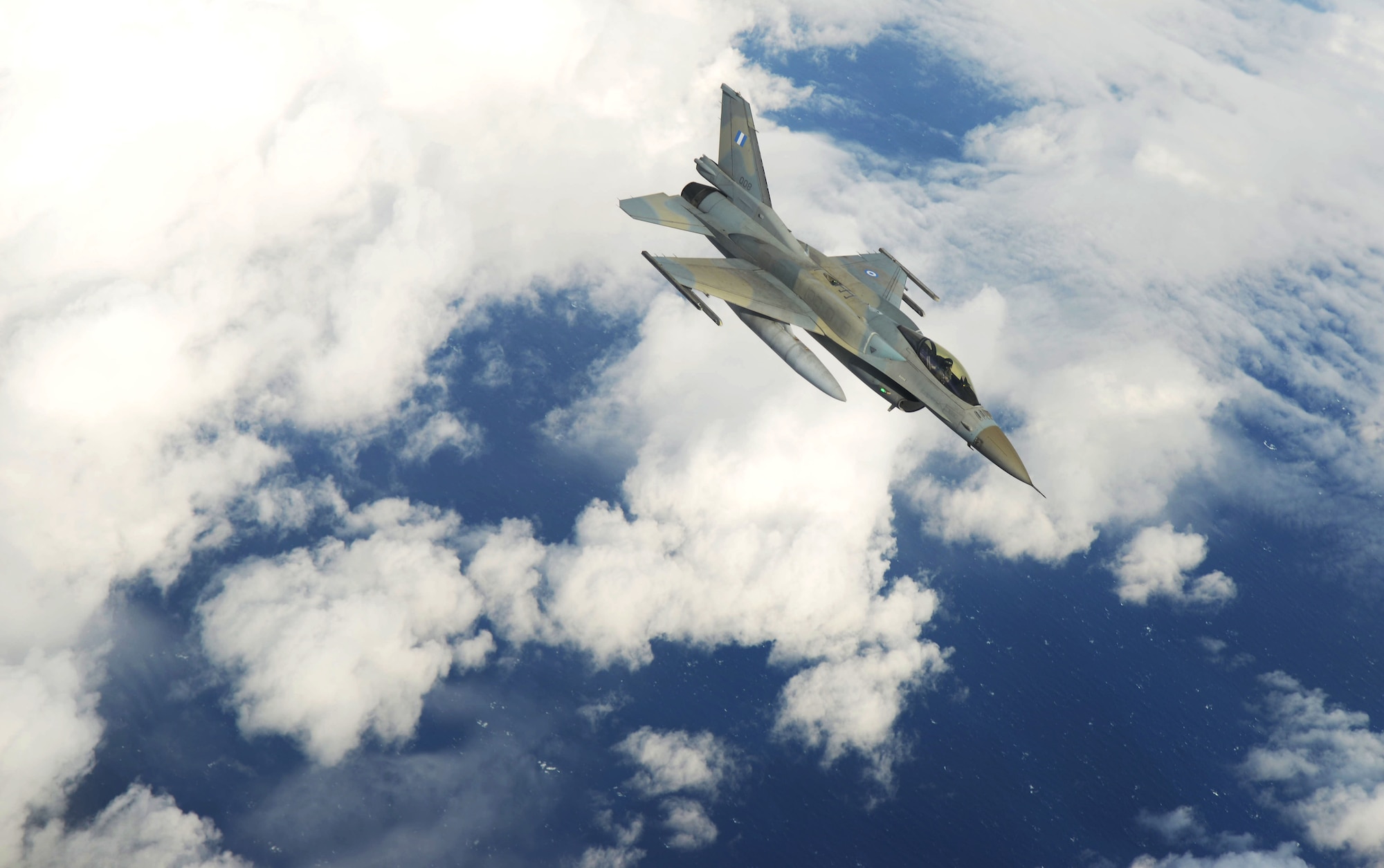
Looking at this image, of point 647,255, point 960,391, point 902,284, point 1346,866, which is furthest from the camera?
point 1346,866

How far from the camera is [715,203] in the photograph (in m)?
45.5

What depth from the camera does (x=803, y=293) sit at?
39.1 meters

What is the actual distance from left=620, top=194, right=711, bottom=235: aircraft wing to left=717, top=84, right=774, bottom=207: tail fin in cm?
448

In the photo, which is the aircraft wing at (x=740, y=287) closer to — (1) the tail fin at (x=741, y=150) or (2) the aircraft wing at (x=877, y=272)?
(2) the aircraft wing at (x=877, y=272)

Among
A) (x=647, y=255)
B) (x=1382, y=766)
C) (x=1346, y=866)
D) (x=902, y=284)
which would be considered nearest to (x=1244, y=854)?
(x=1346, y=866)

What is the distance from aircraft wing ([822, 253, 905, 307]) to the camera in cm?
4138

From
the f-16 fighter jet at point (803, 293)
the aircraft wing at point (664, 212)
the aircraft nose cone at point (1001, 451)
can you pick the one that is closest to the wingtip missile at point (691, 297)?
the f-16 fighter jet at point (803, 293)

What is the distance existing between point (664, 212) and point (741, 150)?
731 centimetres

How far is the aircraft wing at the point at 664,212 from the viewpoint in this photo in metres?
44.0

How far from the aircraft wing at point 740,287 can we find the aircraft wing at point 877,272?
4.81 metres

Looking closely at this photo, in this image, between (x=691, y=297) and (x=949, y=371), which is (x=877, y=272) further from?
(x=691, y=297)

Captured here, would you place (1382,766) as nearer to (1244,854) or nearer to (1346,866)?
(1346,866)

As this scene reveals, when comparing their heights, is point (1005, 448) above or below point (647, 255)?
below

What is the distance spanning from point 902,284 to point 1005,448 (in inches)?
592
